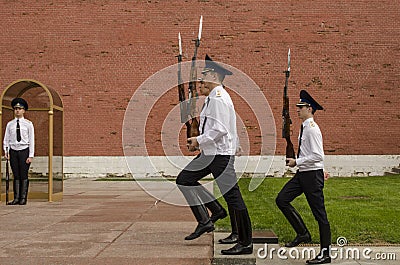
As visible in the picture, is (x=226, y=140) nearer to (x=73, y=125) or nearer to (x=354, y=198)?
(x=354, y=198)

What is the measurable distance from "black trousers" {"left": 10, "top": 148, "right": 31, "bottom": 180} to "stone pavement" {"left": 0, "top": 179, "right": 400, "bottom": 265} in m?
0.60

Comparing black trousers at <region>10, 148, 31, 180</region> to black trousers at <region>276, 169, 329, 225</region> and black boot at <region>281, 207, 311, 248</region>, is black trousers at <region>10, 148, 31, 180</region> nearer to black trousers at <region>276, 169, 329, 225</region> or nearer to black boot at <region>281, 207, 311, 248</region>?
black boot at <region>281, 207, 311, 248</region>

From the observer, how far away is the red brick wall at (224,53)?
2084cm

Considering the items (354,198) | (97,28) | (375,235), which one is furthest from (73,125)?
(375,235)

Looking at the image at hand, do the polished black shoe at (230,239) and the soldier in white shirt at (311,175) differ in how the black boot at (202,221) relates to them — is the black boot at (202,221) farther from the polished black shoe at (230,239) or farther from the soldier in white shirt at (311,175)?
the soldier in white shirt at (311,175)

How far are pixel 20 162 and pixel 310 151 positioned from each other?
700 cm

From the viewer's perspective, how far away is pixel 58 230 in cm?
826

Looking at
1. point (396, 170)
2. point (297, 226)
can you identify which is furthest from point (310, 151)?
point (396, 170)

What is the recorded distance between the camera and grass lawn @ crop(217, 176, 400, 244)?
7844 mm

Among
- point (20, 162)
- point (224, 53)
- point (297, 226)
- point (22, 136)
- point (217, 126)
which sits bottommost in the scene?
point (297, 226)

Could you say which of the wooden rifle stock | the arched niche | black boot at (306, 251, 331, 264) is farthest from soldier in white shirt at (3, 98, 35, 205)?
black boot at (306, 251, 331, 264)

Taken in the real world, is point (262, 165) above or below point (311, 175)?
below

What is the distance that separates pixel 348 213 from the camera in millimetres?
9977

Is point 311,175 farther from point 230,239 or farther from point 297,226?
point 230,239
